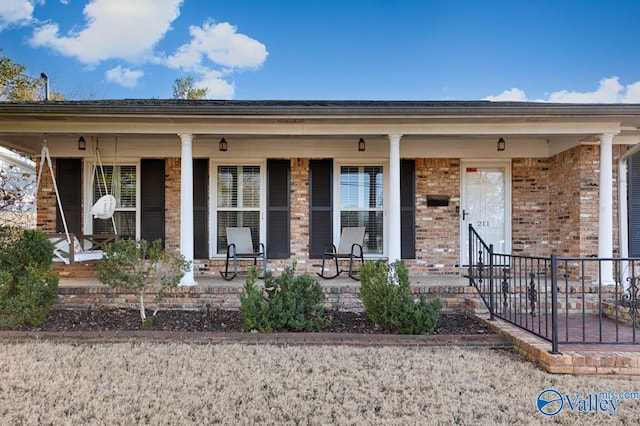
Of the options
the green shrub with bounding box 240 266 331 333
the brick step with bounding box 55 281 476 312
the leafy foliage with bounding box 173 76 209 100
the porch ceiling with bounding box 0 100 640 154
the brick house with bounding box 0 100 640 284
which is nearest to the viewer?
the green shrub with bounding box 240 266 331 333

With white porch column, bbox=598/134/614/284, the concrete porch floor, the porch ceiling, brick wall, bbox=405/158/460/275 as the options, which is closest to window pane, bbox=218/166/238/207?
the concrete porch floor

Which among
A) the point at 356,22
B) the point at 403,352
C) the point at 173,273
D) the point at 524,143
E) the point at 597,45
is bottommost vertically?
the point at 403,352

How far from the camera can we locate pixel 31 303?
4273mm

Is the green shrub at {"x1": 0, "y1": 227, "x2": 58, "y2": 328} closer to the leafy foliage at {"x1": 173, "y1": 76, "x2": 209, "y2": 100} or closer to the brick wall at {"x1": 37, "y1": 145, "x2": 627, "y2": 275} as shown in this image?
the brick wall at {"x1": 37, "y1": 145, "x2": 627, "y2": 275}

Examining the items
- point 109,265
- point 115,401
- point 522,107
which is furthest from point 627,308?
point 109,265

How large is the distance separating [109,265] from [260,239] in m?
2.78

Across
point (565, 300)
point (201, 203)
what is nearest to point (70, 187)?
point (201, 203)

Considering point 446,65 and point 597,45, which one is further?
point 446,65

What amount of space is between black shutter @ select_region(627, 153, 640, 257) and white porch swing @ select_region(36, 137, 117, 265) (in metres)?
7.83

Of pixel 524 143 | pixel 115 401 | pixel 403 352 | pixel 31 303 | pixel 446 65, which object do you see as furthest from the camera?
pixel 446 65

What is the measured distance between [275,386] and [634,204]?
6.32 metres

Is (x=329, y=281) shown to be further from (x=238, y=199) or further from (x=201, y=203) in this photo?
(x=201, y=203)

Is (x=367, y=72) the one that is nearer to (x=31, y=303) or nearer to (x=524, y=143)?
(x=524, y=143)

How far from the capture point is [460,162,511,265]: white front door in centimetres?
686
